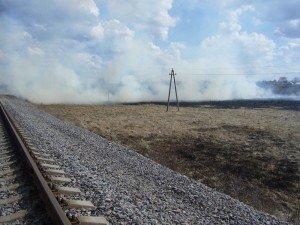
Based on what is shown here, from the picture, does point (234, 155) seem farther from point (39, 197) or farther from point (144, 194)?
point (39, 197)

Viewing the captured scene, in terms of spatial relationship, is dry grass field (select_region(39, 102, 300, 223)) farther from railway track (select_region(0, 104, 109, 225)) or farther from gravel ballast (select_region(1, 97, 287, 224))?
railway track (select_region(0, 104, 109, 225))

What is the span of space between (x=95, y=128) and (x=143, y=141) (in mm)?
5683

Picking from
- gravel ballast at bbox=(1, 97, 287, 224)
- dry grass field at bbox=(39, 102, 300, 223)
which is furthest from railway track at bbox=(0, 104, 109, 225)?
dry grass field at bbox=(39, 102, 300, 223)

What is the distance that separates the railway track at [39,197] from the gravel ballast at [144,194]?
0.32m

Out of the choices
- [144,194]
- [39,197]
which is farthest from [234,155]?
[39,197]

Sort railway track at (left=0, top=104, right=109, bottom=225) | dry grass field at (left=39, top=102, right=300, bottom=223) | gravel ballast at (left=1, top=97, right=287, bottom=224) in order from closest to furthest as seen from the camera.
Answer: railway track at (left=0, top=104, right=109, bottom=225), gravel ballast at (left=1, top=97, right=287, bottom=224), dry grass field at (left=39, top=102, right=300, bottom=223)

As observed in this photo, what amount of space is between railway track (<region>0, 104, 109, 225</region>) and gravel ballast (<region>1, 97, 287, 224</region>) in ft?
1.05

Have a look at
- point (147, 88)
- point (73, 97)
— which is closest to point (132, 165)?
point (73, 97)

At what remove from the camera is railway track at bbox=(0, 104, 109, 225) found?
6.05 metres

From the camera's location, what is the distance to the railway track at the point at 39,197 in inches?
238

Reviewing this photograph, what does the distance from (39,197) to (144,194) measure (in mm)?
2414

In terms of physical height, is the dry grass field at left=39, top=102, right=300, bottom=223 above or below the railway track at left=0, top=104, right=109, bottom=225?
below

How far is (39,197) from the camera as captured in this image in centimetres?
708

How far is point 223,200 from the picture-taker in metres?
8.99
